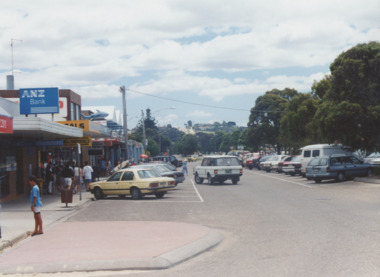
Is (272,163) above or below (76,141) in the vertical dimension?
below

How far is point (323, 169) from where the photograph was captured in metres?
29.7

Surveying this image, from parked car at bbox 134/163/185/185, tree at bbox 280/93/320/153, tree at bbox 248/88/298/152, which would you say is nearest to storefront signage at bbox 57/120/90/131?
parked car at bbox 134/163/185/185

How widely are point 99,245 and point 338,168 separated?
21117 millimetres

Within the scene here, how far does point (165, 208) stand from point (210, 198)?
4.12 m

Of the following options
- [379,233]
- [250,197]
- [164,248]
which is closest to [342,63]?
[250,197]

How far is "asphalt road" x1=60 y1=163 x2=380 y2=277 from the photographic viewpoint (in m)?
8.70

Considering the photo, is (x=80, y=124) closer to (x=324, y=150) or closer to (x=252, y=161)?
(x=324, y=150)

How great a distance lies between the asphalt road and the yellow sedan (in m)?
0.56

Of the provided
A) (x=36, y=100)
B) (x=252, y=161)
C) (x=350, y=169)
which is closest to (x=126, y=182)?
(x=36, y=100)

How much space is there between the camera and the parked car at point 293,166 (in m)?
37.6

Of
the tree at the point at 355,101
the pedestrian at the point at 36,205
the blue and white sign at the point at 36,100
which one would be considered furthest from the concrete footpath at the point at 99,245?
the tree at the point at 355,101

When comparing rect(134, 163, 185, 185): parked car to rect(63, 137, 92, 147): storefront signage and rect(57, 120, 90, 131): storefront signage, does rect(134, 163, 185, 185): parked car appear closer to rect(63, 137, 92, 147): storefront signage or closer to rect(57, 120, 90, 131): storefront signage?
rect(57, 120, 90, 131): storefront signage

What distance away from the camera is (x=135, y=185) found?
23.7 meters

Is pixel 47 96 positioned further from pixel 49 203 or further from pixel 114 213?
A: pixel 114 213
